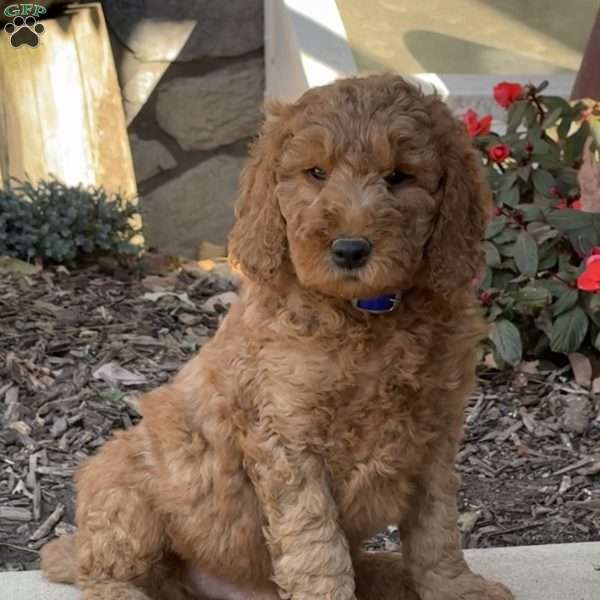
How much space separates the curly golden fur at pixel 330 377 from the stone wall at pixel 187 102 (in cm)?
498

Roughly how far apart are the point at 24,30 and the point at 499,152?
3324 mm

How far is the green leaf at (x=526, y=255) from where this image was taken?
5.82 meters

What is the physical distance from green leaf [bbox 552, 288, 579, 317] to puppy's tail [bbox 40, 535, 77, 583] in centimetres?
267

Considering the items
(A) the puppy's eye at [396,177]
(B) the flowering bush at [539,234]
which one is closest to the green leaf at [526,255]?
(B) the flowering bush at [539,234]

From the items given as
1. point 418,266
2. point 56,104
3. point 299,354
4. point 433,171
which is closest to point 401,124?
point 433,171

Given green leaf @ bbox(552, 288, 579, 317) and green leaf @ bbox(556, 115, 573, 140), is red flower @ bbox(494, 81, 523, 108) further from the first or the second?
green leaf @ bbox(552, 288, 579, 317)

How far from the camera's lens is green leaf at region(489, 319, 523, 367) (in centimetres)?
573

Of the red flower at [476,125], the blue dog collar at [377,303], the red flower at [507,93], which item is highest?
the blue dog collar at [377,303]

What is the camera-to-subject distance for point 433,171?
3.45 m

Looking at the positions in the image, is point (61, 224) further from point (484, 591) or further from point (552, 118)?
point (484, 591)

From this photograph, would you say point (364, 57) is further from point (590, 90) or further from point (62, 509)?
point (62, 509)

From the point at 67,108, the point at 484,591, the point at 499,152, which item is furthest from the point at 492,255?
the point at 67,108

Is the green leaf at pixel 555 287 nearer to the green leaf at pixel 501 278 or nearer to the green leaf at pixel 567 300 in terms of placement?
the green leaf at pixel 567 300

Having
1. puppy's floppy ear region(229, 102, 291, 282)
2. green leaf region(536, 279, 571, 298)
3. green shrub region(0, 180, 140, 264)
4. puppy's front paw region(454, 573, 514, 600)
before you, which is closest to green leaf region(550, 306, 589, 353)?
green leaf region(536, 279, 571, 298)
